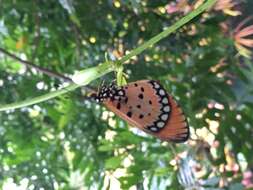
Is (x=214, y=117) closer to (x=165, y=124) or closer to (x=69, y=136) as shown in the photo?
(x=69, y=136)

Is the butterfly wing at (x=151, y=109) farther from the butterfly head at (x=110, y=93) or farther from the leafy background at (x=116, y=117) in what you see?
the leafy background at (x=116, y=117)

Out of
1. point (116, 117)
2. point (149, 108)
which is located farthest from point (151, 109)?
point (116, 117)

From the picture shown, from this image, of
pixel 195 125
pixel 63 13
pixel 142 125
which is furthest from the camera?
pixel 63 13

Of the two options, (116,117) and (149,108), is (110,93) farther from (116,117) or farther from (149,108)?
(116,117)

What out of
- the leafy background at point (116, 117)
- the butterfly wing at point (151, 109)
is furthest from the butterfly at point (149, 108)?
the leafy background at point (116, 117)

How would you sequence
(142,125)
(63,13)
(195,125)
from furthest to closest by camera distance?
1. (63,13)
2. (195,125)
3. (142,125)

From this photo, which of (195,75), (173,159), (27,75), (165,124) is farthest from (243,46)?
(165,124)

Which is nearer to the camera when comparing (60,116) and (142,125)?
(142,125)

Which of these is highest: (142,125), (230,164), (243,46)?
(243,46)

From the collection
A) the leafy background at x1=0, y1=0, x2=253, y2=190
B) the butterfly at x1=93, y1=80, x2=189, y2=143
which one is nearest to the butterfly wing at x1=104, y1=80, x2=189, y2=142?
the butterfly at x1=93, y1=80, x2=189, y2=143
